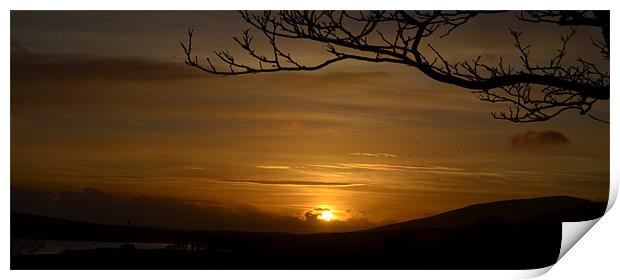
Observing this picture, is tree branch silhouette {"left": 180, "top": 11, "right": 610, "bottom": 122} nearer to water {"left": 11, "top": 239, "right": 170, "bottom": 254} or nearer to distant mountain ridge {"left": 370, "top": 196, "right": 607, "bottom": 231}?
distant mountain ridge {"left": 370, "top": 196, "right": 607, "bottom": 231}

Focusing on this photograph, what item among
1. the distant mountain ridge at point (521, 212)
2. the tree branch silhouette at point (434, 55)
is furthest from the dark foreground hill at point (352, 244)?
the tree branch silhouette at point (434, 55)

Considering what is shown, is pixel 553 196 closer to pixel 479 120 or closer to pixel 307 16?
pixel 479 120

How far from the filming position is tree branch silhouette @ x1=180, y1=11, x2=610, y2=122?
15.6 ft

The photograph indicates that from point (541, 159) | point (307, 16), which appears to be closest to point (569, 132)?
point (541, 159)

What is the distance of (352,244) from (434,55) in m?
0.99

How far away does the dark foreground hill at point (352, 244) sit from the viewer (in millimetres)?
4781

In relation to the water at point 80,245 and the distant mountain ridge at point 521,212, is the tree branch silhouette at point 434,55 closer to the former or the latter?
the distant mountain ridge at point 521,212

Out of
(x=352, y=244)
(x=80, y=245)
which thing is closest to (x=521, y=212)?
(x=352, y=244)

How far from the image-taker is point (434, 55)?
4.81 metres

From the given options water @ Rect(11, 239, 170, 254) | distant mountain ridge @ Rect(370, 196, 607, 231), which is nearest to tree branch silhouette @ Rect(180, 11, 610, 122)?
distant mountain ridge @ Rect(370, 196, 607, 231)

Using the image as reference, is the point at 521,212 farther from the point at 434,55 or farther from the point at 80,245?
the point at 80,245

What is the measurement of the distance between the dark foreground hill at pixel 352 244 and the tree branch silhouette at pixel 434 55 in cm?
51
